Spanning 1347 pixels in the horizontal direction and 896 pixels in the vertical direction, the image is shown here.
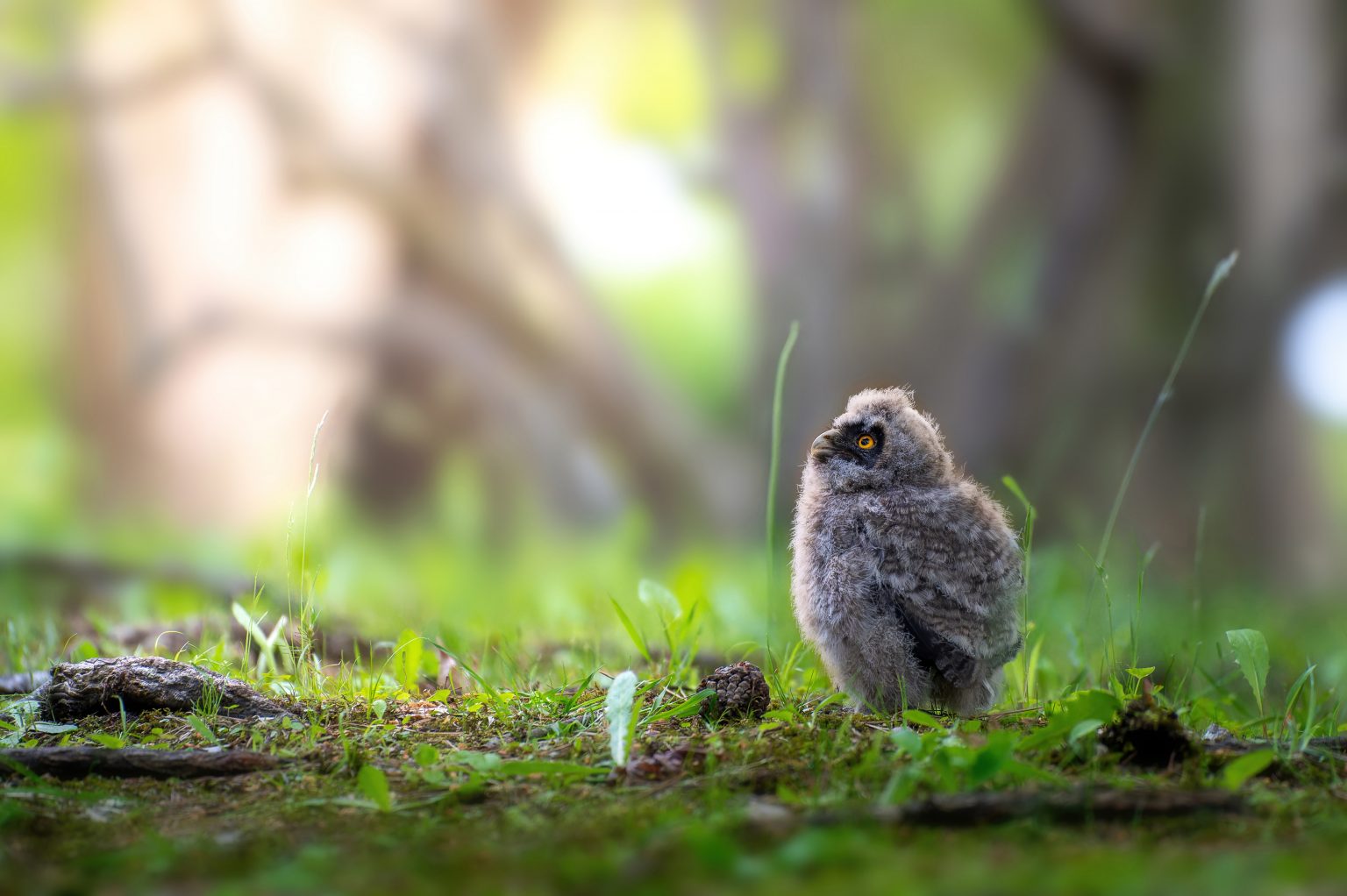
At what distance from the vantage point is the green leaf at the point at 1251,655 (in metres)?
2.67

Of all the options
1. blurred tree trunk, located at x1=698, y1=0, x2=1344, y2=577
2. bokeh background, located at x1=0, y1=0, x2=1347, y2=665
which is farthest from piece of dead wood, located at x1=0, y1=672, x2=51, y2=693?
blurred tree trunk, located at x1=698, y1=0, x2=1344, y2=577

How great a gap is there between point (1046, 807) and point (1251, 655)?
114cm

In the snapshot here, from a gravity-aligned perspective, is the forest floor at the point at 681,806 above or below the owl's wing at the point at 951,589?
below

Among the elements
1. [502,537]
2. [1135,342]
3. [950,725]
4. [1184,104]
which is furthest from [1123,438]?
[950,725]

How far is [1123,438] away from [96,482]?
1053 centimetres

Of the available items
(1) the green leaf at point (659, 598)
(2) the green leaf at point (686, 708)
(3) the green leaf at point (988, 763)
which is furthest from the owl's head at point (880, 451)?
(3) the green leaf at point (988, 763)

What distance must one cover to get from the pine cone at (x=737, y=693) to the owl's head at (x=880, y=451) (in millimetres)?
839

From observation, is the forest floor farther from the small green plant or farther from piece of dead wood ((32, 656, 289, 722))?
the small green plant

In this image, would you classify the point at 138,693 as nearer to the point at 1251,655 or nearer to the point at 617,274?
the point at 1251,655

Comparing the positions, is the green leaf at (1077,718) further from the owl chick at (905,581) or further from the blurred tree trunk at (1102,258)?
the blurred tree trunk at (1102,258)

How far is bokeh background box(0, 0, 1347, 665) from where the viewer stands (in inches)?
377

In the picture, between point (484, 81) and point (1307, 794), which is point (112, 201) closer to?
point (484, 81)

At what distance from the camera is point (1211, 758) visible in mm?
2248

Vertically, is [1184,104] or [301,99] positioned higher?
[301,99]
